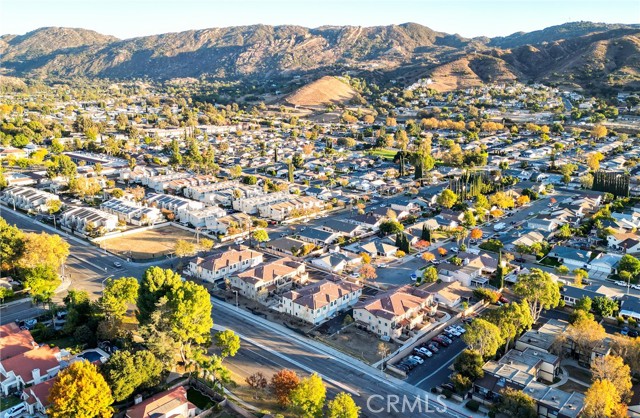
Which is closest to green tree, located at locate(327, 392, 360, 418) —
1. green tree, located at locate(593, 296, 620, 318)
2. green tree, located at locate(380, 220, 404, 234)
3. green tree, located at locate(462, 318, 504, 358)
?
green tree, located at locate(462, 318, 504, 358)

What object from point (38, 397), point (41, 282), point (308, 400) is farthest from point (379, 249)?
point (38, 397)

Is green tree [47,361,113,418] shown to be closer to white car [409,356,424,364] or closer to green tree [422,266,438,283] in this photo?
white car [409,356,424,364]

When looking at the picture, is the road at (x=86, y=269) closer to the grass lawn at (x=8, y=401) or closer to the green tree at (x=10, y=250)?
the green tree at (x=10, y=250)

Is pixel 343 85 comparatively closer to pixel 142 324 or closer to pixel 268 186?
pixel 268 186

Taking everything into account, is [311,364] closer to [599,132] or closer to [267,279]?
[267,279]

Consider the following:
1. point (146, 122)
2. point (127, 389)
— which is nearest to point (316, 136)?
point (146, 122)
